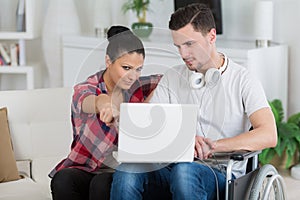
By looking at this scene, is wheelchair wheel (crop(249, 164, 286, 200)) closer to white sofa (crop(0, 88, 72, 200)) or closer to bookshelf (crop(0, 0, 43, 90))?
white sofa (crop(0, 88, 72, 200))

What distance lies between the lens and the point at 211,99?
7.57 feet

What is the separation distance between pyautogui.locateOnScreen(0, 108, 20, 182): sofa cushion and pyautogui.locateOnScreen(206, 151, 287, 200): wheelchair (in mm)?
807

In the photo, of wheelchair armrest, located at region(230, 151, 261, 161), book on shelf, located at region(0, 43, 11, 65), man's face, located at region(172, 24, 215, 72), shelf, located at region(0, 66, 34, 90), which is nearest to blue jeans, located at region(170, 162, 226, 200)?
wheelchair armrest, located at region(230, 151, 261, 161)

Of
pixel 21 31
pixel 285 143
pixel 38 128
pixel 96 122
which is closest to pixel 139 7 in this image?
pixel 21 31

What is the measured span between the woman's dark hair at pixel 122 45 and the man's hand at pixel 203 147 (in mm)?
350

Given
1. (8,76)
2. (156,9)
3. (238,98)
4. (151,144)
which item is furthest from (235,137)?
(8,76)

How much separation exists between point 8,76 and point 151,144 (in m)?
3.12

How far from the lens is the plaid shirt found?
88.0 inches

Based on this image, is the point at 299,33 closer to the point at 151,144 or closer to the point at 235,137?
the point at 235,137

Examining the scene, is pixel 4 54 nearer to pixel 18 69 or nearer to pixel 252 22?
pixel 18 69

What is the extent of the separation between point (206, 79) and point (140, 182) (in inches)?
16.4

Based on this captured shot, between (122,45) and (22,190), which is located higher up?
(122,45)

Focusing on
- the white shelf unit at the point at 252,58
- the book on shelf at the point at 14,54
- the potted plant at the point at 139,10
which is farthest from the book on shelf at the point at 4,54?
the potted plant at the point at 139,10

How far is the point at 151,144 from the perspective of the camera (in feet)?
6.75
